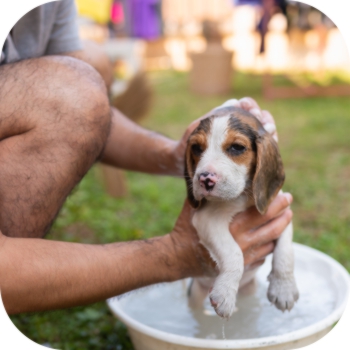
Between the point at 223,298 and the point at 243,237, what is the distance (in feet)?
1.24

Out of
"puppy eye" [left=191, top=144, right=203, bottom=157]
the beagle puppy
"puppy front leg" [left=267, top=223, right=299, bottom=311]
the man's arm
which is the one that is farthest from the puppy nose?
"puppy front leg" [left=267, top=223, right=299, bottom=311]

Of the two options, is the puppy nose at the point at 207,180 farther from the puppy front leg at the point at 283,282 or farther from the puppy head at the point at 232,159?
the puppy front leg at the point at 283,282

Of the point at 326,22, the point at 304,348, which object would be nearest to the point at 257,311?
the point at 304,348

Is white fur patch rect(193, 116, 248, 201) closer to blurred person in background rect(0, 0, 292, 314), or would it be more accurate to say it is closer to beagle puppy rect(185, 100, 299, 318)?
beagle puppy rect(185, 100, 299, 318)

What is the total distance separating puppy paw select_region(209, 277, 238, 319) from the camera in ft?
7.22

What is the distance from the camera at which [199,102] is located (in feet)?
31.3

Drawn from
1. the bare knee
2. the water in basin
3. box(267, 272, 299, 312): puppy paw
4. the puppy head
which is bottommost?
the water in basin

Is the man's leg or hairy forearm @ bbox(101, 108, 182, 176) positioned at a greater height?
the man's leg

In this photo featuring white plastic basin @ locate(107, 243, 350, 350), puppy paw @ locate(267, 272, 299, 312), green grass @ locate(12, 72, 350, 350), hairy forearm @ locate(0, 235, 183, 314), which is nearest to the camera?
hairy forearm @ locate(0, 235, 183, 314)

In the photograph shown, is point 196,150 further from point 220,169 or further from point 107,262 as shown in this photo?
point 107,262

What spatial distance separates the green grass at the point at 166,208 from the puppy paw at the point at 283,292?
97 centimetres

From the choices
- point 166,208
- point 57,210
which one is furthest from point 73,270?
point 166,208

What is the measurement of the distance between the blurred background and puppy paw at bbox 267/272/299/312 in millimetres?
976

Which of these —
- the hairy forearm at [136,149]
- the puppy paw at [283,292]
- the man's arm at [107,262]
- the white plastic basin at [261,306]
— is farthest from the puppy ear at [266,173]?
the hairy forearm at [136,149]
